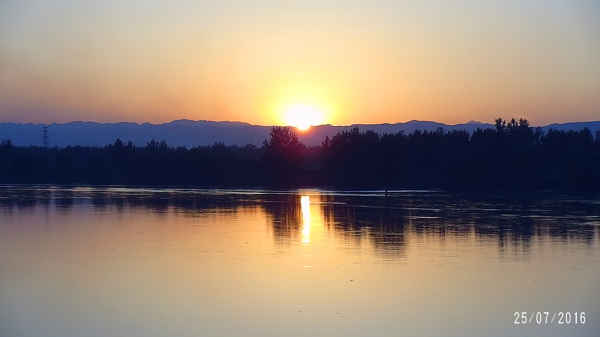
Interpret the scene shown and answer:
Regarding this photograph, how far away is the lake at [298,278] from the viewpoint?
38.4 ft

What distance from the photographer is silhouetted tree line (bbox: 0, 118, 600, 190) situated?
6706 centimetres

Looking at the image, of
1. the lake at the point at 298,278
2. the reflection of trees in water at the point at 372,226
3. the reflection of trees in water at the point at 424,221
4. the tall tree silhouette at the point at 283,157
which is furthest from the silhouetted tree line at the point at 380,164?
the lake at the point at 298,278

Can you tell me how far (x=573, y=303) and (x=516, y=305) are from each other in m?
1.07

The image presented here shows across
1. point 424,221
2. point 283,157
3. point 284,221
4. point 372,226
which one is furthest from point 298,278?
point 283,157

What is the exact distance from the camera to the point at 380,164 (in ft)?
236

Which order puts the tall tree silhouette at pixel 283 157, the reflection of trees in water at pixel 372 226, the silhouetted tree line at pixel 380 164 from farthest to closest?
the tall tree silhouette at pixel 283 157 → the silhouetted tree line at pixel 380 164 → the reflection of trees in water at pixel 372 226

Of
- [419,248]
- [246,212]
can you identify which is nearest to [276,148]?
[246,212]

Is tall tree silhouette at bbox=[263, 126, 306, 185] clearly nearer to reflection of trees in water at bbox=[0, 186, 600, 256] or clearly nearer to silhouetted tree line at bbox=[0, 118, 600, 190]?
silhouetted tree line at bbox=[0, 118, 600, 190]

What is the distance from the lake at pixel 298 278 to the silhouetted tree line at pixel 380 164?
40.2 meters

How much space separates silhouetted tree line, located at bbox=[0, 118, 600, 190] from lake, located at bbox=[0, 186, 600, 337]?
40167 millimetres

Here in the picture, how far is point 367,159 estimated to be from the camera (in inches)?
2980

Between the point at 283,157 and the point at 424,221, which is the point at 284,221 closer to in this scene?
the point at 424,221

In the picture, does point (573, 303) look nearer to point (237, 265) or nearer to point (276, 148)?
point (237, 265)

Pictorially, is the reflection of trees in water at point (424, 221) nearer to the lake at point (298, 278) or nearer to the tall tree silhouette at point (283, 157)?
the lake at point (298, 278)
